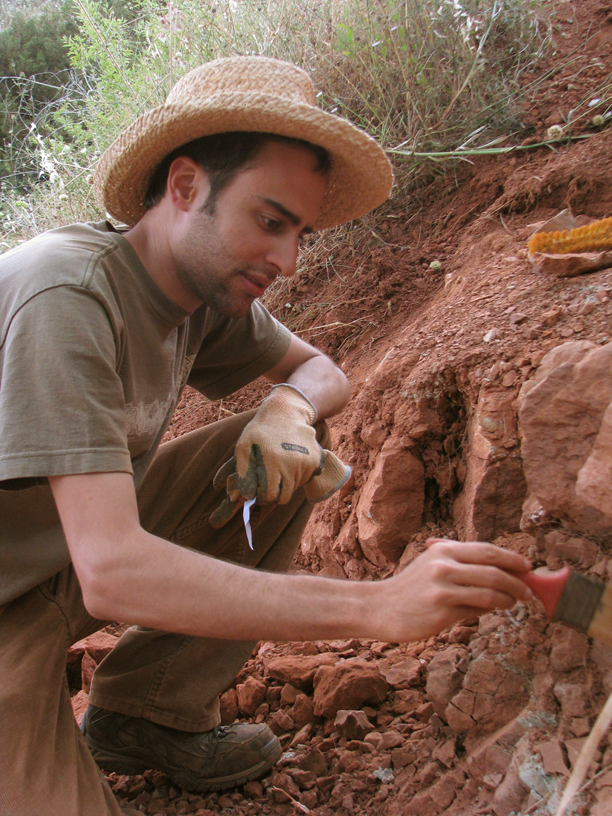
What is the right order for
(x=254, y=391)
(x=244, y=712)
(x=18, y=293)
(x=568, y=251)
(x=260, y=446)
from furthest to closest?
(x=254, y=391)
(x=568, y=251)
(x=244, y=712)
(x=260, y=446)
(x=18, y=293)

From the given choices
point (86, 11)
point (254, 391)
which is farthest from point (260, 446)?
point (86, 11)

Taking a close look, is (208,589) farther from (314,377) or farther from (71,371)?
(314,377)

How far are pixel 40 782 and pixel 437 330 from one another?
6.29ft

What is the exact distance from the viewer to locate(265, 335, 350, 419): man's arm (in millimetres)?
2107

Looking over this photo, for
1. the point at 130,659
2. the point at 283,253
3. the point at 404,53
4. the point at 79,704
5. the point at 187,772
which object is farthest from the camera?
the point at 404,53

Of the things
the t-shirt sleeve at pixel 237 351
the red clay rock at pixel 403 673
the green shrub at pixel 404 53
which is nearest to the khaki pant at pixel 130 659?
the t-shirt sleeve at pixel 237 351

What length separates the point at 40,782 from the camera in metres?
1.33

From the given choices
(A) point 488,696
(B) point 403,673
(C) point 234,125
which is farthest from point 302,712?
(C) point 234,125

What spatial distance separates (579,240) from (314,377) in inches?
41.1

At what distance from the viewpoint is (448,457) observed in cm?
229

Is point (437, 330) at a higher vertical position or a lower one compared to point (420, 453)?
higher

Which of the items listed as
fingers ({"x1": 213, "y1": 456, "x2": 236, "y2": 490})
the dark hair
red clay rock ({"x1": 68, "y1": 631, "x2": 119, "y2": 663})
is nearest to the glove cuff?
fingers ({"x1": 213, "y1": 456, "x2": 236, "y2": 490})

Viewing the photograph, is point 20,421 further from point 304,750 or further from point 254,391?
point 254,391

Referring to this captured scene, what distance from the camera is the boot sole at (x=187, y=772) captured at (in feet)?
5.81
